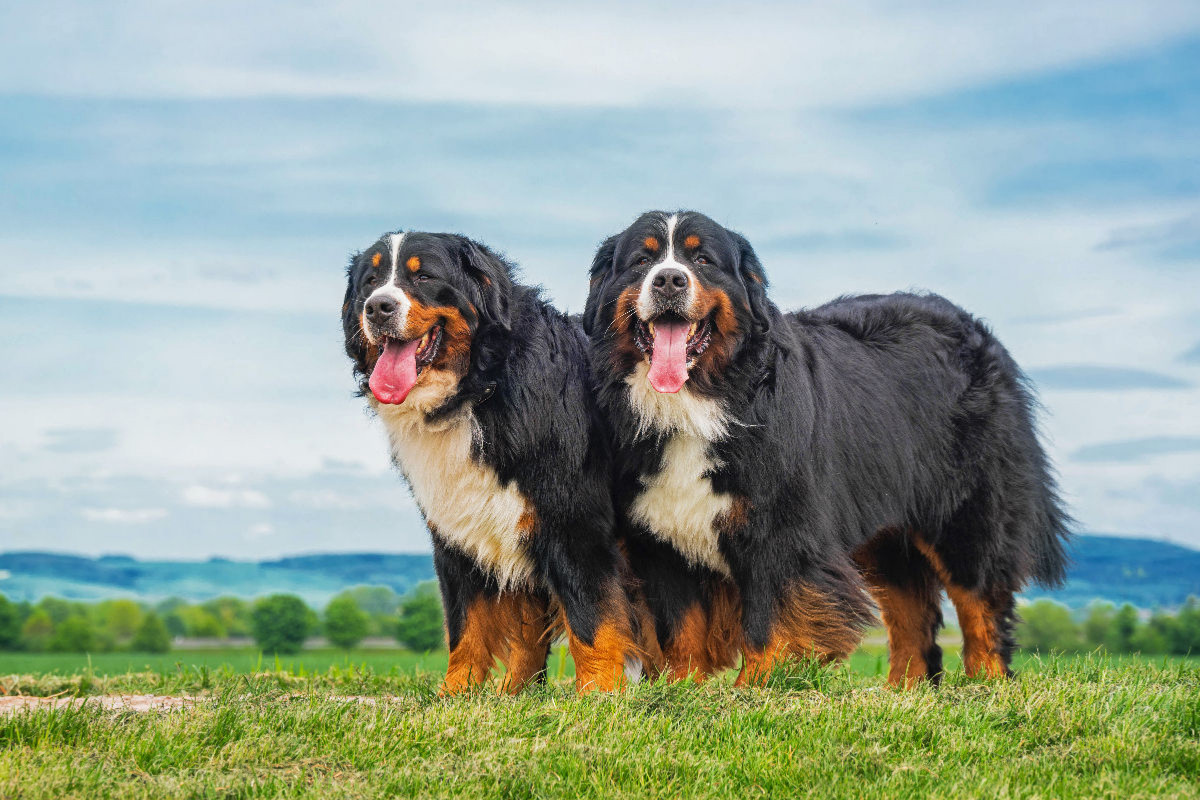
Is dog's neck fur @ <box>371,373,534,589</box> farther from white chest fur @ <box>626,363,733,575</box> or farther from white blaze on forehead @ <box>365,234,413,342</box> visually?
white chest fur @ <box>626,363,733,575</box>

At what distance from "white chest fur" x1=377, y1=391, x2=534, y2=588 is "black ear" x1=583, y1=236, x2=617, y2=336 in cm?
82

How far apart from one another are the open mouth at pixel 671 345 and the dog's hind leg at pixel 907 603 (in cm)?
252

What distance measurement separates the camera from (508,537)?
581cm

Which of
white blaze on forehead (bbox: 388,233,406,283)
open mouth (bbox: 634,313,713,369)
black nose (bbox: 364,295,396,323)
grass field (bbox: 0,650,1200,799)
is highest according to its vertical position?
white blaze on forehead (bbox: 388,233,406,283)

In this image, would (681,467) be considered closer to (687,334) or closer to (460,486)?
(687,334)

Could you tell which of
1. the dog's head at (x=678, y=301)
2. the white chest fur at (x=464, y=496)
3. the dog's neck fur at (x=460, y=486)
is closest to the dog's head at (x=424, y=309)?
the dog's neck fur at (x=460, y=486)

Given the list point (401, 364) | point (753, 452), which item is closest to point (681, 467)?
point (753, 452)

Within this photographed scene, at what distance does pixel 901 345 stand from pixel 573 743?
390cm

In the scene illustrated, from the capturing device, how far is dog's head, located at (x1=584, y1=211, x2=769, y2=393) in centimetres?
561

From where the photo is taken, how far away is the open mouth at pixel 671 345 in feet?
18.6

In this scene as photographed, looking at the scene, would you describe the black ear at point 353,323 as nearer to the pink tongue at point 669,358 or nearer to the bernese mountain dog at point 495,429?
the bernese mountain dog at point 495,429

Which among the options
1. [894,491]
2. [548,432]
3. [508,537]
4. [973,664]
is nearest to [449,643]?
[508,537]

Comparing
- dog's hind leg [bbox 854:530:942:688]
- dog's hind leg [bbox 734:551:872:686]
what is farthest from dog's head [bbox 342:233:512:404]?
dog's hind leg [bbox 854:530:942:688]

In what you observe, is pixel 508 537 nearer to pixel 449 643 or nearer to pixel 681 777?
pixel 449 643
